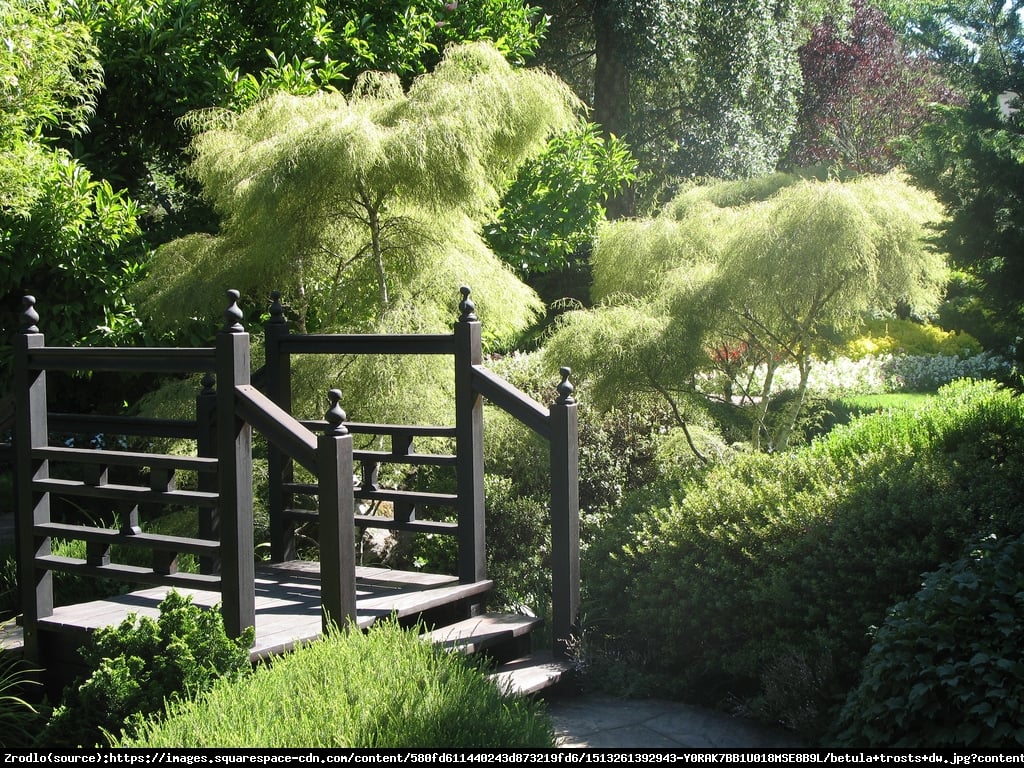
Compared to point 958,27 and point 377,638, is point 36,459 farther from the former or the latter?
point 958,27

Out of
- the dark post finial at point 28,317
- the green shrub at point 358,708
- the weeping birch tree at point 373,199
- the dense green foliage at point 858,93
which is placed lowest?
the green shrub at point 358,708

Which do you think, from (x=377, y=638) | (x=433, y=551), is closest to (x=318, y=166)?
(x=433, y=551)

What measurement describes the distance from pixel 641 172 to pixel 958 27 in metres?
10.5

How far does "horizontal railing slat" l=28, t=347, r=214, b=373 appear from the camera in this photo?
3754 millimetres

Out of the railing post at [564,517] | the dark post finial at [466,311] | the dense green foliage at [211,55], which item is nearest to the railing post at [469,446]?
the dark post finial at [466,311]

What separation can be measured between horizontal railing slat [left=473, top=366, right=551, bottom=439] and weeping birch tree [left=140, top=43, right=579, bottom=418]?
5.37 feet

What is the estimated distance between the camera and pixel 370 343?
468 centimetres

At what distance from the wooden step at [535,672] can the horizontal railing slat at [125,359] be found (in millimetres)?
1687

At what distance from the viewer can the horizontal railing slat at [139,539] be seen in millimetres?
3659

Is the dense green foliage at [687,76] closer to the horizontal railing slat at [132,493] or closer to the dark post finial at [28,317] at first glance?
the dark post finial at [28,317]

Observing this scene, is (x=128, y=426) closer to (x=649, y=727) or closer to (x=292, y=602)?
(x=292, y=602)

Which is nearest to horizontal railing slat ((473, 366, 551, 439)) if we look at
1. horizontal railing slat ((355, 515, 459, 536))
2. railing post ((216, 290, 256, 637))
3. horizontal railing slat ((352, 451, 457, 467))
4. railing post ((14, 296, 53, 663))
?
horizontal railing slat ((352, 451, 457, 467))

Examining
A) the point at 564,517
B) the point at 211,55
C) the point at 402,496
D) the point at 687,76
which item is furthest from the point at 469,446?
the point at 687,76

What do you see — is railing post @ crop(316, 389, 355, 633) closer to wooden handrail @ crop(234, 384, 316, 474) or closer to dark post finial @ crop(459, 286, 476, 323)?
wooden handrail @ crop(234, 384, 316, 474)
